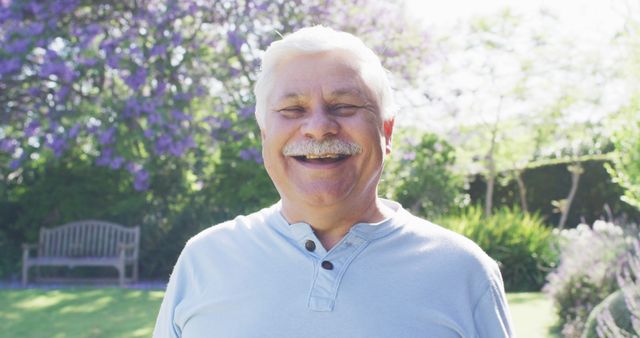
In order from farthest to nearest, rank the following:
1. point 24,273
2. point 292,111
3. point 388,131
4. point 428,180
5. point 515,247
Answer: point 428,180 → point 515,247 → point 24,273 → point 388,131 → point 292,111

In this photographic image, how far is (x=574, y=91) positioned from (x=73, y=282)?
29.3 ft

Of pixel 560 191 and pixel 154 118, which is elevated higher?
pixel 154 118

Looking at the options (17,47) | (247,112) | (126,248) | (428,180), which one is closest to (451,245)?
(247,112)

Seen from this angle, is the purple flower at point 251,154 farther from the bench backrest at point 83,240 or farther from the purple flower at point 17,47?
the purple flower at point 17,47

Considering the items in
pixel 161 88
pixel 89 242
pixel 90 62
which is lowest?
pixel 89 242

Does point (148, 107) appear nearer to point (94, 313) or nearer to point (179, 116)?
point (179, 116)

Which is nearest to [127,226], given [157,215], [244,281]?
[157,215]

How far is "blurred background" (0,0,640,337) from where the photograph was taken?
26.5 ft

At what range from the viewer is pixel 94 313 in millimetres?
6969

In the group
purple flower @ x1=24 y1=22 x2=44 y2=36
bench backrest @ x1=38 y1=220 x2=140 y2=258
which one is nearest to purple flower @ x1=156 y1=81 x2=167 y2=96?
purple flower @ x1=24 y1=22 x2=44 y2=36

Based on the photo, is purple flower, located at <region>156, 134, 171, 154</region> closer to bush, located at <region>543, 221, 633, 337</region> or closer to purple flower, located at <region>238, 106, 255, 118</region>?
purple flower, located at <region>238, 106, 255, 118</region>

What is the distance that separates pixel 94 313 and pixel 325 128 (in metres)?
5.92

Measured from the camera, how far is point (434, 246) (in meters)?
1.68

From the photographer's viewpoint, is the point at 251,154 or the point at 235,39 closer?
the point at 235,39
